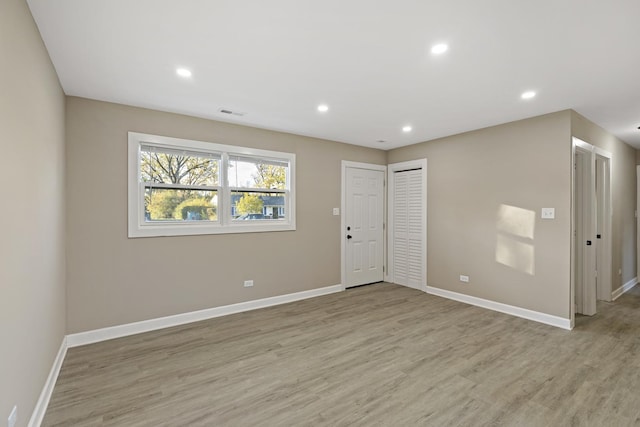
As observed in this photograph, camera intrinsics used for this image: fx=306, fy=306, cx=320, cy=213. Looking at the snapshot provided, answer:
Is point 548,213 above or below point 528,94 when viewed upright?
below

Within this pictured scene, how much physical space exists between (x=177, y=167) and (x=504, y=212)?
14.1 feet

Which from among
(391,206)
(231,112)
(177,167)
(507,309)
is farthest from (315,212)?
(507,309)

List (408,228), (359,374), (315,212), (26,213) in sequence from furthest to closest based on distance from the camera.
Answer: (408,228)
(315,212)
(359,374)
(26,213)

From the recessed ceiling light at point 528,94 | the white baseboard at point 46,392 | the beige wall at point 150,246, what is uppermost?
the recessed ceiling light at point 528,94

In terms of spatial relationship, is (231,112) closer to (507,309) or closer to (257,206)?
(257,206)

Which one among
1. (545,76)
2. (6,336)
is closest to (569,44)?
(545,76)

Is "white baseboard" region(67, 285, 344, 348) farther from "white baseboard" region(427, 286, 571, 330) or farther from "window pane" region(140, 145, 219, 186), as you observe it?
"white baseboard" region(427, 286, 571, 330)

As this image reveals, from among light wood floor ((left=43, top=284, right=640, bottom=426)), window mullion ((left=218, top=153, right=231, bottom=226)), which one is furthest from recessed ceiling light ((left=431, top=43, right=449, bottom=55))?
window mullion ((left=218, top=153, right=231, bottom=226))

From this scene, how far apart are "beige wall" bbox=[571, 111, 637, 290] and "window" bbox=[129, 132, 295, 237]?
4.23 metres

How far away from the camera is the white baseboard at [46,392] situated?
6.37 ft

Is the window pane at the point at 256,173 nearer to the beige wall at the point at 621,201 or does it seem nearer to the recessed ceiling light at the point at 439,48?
the recessed ceiling light at the point at 439,48

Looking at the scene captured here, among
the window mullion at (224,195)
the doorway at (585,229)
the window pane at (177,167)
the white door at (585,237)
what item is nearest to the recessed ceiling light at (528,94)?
the doorway at (585,229)

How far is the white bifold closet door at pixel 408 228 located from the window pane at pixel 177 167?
3.27 m

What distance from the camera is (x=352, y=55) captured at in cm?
236
